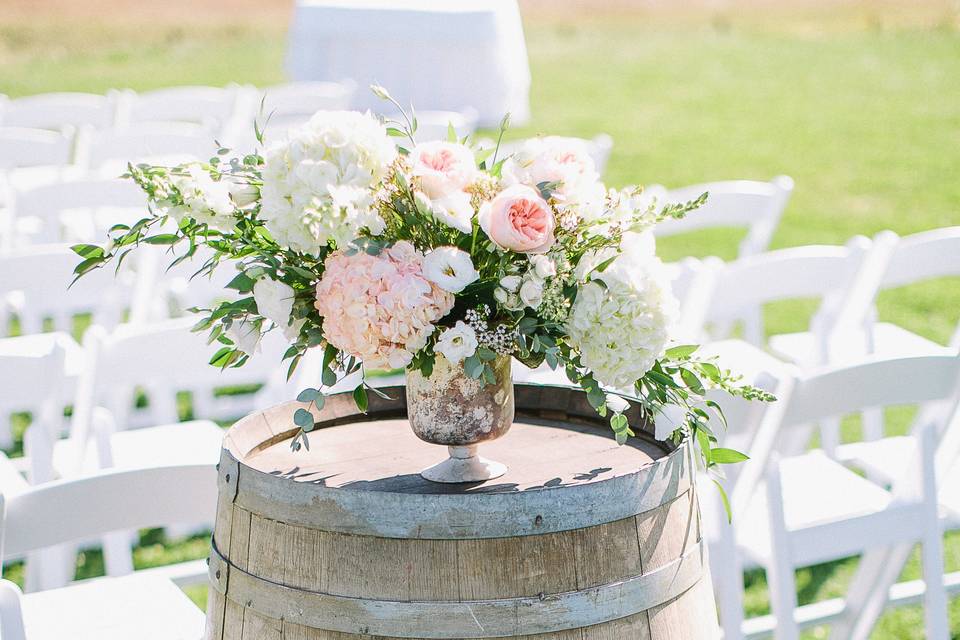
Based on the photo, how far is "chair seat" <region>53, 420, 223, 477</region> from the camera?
12.2 feet

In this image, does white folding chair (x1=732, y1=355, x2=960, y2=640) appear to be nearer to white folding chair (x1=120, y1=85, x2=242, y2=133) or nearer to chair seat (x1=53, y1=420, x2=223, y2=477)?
chair seat (x1=53, y1=420, x2=223, y2=477)

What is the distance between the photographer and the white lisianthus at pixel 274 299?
1.84 meters

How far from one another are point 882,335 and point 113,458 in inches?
114

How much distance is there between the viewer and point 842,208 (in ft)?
31.2

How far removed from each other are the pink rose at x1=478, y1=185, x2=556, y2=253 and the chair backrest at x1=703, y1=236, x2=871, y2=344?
6.75 ft

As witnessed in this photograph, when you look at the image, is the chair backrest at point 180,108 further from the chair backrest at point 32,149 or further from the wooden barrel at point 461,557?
the wooden barrel at point 461,557

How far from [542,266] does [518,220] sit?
0.26ft

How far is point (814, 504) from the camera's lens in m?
3.32

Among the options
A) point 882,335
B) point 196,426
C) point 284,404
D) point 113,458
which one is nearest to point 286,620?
point 284,404

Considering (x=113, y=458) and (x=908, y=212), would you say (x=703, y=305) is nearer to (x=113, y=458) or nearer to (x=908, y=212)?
(x=113, y=458)

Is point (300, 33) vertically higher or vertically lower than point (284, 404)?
higher

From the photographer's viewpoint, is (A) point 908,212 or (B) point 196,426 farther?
(A) point 908,212

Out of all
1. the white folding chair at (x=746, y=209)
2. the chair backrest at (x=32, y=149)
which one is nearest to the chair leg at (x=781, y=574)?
the white folding chair at (x=746, y=209)

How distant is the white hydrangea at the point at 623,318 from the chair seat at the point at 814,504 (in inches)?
53.4
